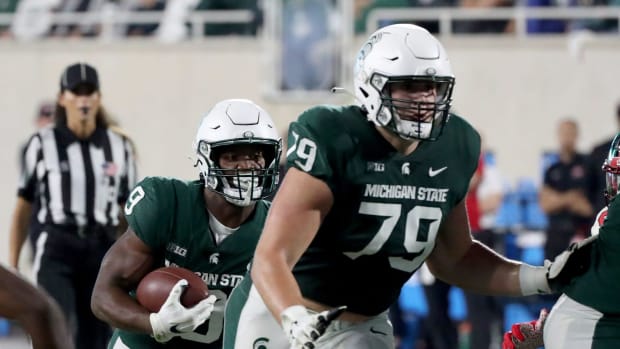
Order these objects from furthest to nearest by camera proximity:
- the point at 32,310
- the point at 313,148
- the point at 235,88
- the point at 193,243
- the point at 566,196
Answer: the point at 235,88, the point at 566,196, the point at 193,243, the point at 313,148, the point at 32,310

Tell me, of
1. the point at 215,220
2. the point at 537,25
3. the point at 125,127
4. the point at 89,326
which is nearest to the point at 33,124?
the point at 125,127

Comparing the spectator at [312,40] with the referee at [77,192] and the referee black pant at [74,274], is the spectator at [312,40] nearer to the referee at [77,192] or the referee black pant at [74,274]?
the referee at [77,192]

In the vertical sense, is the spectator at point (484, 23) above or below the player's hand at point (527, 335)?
below

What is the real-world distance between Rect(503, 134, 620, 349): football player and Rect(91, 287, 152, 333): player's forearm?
3.97ft

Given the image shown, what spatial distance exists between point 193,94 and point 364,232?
7518 mm

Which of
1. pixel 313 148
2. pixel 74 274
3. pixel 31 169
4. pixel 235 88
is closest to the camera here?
pixel 313 148

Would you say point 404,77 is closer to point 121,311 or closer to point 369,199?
point 369,199

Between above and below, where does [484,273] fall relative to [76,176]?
above

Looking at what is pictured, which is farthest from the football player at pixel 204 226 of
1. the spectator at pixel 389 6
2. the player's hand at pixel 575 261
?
the spectator at pixel 389 6

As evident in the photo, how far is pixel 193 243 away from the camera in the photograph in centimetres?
434

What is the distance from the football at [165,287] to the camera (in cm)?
411

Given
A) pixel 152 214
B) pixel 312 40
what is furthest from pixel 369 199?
pixel 312 40

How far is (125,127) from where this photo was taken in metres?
11.3

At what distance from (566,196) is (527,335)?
4.57 m
